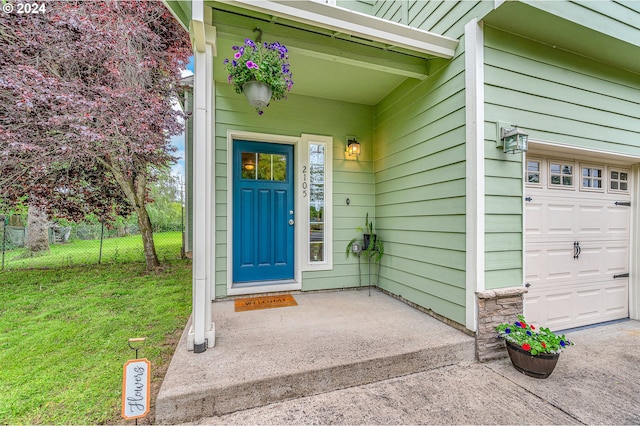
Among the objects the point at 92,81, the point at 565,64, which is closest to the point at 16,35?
the point at 92,81

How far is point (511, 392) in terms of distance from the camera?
1.71 m

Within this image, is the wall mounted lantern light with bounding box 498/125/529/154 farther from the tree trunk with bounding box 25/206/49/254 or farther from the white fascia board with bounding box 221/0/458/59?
the tree trunk with bounding box 25/206/49/254

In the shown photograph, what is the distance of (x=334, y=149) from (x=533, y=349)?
2.82 metres

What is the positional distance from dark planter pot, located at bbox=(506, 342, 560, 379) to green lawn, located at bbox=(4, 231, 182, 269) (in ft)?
18.4

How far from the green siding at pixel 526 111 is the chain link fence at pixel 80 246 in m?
5.54

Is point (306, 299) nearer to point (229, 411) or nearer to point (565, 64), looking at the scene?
point (229, 411)

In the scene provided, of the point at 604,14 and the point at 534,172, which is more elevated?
the point at 604,14

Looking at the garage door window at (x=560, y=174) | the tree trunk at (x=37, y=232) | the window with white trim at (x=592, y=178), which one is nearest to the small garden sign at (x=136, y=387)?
the garage door window at (x=560, y=174)

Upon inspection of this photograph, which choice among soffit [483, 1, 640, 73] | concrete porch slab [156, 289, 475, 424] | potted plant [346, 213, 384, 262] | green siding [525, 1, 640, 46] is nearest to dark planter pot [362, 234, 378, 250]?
potted plant [346, 213, 384, 262]

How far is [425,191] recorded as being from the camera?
106 inches

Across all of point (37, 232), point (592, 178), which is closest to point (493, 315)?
point (592, 178)

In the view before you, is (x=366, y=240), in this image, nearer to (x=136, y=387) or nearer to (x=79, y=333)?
(x=136, y=387)

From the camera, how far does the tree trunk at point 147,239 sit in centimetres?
463

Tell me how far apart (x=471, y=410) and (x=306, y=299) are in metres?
1.94
